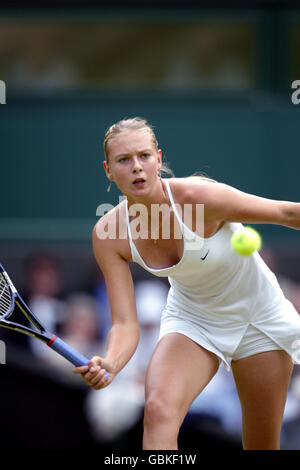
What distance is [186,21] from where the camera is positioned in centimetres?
900

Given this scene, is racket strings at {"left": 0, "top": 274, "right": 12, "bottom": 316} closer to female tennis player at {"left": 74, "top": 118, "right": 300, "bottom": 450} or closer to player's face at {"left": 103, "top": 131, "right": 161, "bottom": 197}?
female tennis player at {"left": 74, "top": 118, "right": 300, "bottom": 450}

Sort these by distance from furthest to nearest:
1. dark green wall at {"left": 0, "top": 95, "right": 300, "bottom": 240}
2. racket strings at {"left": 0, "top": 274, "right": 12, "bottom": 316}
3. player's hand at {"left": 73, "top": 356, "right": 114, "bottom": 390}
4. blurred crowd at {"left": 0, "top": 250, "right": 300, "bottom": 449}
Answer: dark green wall at {"left": 0, "top": 95, "right": 300, "bottom": 240}
blurred crowd at {"left": 0, "top": 250, "right": 300, "bottom": 449}
racket strings at {"left": 0, "top": 274, "right": 12, "bottom": 316}
player's hand at {"left": 73, "top": 356, "right": 114, "bottom": 390}

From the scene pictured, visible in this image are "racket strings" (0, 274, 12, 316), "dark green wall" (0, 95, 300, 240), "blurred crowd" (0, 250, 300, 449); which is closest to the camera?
"racket strings" (0, 274, 12, 316)

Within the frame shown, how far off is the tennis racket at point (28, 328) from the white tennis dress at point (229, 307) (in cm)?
49

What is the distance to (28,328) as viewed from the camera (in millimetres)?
3680

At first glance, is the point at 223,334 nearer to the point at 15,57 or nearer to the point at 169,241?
the point at 169,241

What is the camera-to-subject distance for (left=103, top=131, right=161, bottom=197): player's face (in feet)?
12.0

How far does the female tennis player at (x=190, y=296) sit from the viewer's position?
3.68m

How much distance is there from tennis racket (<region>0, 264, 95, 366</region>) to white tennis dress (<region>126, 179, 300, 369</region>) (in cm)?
49

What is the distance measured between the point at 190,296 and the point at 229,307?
0.63 feet

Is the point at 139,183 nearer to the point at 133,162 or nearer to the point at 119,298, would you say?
the point at 133,162

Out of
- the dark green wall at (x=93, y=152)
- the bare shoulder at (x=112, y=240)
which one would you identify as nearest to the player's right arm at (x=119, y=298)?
the bare shoulder at (x=112, y=240)

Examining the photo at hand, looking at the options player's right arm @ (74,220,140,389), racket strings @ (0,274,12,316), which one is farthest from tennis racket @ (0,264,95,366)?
player's right arm @ (74,220,140,389)

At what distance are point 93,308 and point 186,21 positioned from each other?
369 cm
